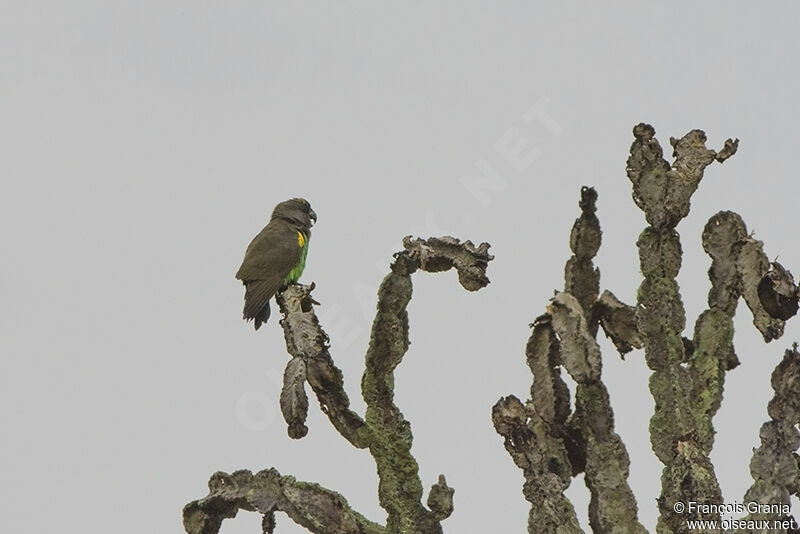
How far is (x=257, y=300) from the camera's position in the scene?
11.1m

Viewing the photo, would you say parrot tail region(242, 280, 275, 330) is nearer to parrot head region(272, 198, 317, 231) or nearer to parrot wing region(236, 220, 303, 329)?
parrot wing region(236, 220, 303, 329)

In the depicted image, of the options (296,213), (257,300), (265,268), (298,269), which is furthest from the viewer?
(296,213)

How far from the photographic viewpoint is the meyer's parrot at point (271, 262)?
11133 millimetres

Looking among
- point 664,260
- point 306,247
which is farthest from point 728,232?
point 306,247

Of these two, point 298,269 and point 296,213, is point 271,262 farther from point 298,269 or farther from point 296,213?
point 296,213

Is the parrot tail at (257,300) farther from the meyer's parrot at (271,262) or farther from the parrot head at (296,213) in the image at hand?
the parrot head at (296,213)

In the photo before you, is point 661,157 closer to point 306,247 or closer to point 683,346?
point 683,346

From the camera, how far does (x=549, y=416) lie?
746cm

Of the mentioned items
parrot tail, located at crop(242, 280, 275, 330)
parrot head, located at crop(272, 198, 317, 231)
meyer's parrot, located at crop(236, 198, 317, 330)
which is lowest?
parrot tail, located at crop(242, 280, 275, 330)

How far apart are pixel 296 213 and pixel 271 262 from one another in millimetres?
1535

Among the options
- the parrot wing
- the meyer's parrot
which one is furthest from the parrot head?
the parrot wing

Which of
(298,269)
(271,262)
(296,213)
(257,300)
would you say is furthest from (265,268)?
(296,213)

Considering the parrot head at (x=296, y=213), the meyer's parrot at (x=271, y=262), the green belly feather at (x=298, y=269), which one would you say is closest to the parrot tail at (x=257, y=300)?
the meyer's parrot at (x=271, y=262)

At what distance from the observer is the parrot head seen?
1263 centimetres
